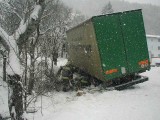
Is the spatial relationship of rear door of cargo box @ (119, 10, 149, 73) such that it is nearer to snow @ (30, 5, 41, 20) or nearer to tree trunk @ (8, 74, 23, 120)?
snow @ (30, 5, 41, 20)

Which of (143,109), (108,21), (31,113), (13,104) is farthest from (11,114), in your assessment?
(108,21)

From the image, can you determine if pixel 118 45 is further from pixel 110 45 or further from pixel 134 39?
pixel 134 39

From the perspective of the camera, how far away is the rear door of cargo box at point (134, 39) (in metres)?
10.6

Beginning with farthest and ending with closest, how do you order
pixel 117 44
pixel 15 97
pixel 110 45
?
pixel 117 44 → pixel 110 45 → pixel 15 97

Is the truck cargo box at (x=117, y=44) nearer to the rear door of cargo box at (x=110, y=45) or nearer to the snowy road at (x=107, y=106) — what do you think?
the rear door of cargo box at (x=110, y=45)

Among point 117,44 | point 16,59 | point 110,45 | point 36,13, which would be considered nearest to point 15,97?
point 16,59

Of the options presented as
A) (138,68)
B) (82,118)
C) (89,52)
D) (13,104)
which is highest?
(89,52)

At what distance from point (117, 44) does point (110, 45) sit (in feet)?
1.17

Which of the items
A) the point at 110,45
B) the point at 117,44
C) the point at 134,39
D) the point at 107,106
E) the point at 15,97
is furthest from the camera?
the point at 134,39

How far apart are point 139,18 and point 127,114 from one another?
5182mm

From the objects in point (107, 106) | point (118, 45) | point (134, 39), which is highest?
point (134, 39)

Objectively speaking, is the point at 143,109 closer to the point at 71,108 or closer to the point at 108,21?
the point at 71,108

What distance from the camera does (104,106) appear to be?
823cm

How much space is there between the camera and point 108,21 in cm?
1024
